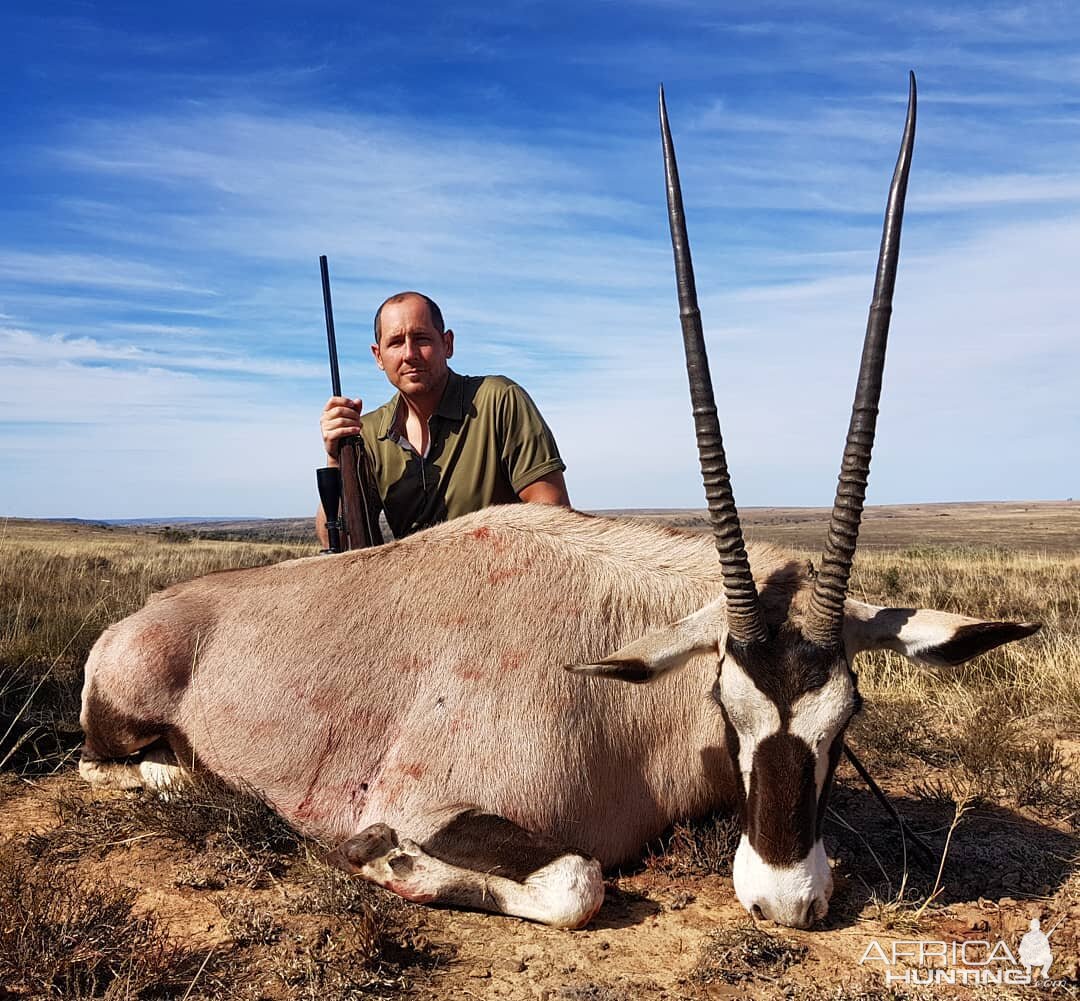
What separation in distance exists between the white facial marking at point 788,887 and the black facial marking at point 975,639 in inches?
34.4

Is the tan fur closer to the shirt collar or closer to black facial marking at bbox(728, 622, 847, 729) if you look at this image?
black facial marking at bbox(728, 622, 847, 729)

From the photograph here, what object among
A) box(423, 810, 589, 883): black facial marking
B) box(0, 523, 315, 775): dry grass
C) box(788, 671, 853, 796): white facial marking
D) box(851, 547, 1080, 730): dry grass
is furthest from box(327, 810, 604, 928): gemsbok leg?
box(851, 547, 1080, 730): dry grass

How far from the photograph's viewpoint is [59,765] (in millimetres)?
5453

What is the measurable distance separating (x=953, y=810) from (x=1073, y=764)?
1.29 metres

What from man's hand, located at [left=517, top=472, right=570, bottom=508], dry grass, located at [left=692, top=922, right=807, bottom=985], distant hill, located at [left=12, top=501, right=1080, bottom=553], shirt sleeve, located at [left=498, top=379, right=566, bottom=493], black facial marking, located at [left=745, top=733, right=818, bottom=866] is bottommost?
distant hill, located at [left=12, top=501, right=1080, bottom=553]

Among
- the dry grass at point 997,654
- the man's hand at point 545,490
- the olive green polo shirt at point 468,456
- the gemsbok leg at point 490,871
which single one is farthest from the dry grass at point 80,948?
the dry grass at point 997,654

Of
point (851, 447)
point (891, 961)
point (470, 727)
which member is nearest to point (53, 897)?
point (470, 727)

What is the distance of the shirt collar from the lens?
21.3 feet

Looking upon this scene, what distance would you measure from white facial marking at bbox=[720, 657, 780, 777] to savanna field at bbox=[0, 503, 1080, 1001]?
62 cm

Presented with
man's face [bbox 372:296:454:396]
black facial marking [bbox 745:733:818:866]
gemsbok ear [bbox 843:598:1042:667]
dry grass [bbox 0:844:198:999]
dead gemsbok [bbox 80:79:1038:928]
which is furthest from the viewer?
man's face [bbox 372:296:454:396]

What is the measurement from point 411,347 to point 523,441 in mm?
995

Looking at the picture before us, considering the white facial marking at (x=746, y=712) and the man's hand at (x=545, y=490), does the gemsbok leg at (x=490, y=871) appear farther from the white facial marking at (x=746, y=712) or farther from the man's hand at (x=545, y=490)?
the man's hand at (x=545, y=490)

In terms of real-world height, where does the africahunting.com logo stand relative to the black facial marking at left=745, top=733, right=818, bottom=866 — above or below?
below

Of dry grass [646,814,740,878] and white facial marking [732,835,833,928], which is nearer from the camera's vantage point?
white facial marking [732,835,833,928]
